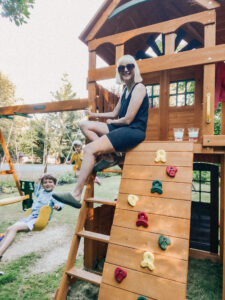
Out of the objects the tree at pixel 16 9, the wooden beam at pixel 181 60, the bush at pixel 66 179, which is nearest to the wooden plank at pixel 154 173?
the wooden beam at pixel 181 60

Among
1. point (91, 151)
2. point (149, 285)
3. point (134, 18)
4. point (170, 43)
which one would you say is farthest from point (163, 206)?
point (134, 18)

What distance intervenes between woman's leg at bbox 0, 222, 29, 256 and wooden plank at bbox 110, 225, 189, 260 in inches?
53.7

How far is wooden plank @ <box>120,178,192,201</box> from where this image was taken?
2.15m

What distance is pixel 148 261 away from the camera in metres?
1.91

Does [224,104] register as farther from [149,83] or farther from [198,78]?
[149,83]

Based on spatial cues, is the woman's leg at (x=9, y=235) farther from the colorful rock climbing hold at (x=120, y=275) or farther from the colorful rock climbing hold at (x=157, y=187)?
the colorful rock climbing hold at (x=157, y=187)

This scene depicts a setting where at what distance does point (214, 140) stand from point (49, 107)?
293cm

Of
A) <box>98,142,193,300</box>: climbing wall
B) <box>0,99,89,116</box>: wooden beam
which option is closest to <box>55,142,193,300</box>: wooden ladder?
<box>98,142,193,300</box>: climbing wall

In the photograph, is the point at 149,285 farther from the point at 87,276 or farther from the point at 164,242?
the point at 87,276

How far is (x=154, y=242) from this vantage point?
6.55 ft

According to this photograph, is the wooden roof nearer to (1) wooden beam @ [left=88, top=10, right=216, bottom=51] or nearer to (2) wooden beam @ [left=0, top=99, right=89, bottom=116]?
(1) wooden beam @ [left=88, top=10, right=216, bottom=51]

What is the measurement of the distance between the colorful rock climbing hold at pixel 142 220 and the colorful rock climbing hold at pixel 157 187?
0.27 m

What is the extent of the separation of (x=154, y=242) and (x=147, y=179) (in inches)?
26.2

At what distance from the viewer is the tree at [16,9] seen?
535 cm
